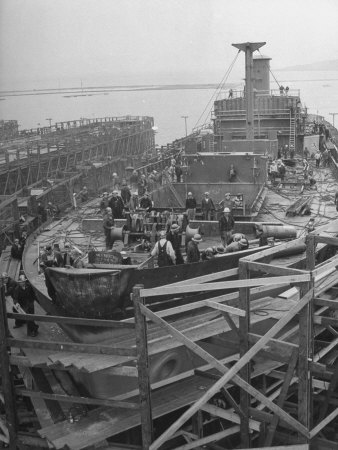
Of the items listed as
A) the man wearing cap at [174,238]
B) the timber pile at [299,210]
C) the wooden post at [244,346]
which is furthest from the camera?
the timber pile at [299,210]

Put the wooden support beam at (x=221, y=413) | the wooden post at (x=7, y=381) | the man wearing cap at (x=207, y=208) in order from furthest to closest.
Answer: the man wearing cap at (x=207, y=208), the wooden support beam at (x=221, y=413), the wooden post at (x=7, y=381)

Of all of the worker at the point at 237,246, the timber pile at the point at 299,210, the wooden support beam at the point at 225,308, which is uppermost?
the worker at the point at 237,246

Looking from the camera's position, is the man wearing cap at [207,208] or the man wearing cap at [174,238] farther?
the man wearing cap at [207,208]

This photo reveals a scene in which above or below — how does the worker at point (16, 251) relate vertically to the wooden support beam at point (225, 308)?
below

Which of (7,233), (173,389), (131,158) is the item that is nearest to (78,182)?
(131,158)

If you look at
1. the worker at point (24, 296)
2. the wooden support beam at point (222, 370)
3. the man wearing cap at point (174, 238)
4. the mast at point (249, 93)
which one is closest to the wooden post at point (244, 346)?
the wooden support beam at point (222, 370)

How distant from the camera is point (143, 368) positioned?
22.0 ft

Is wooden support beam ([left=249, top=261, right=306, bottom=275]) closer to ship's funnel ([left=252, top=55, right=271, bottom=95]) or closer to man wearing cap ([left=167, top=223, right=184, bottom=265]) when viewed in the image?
man wearing cap ([left=167, top=223, right=184, bottom=265])

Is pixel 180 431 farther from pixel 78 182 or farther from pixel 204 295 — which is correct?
pixel 78 182

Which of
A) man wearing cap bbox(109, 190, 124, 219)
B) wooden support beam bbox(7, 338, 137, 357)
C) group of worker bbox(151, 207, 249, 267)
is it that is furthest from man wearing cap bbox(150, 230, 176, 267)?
man wearing cap bbox(109, 190, 124, 219)

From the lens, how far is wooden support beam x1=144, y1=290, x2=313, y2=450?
6.50m

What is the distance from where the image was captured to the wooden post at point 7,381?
298 inches

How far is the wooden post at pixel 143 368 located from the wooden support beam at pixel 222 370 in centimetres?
11

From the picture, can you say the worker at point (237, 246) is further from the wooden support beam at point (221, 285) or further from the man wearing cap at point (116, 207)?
the man wearing cap at point (116, 207)
